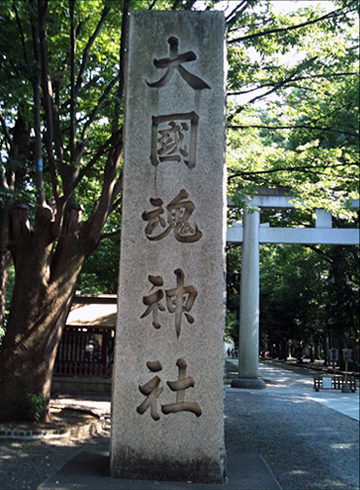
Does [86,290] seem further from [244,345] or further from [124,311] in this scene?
[124,311]

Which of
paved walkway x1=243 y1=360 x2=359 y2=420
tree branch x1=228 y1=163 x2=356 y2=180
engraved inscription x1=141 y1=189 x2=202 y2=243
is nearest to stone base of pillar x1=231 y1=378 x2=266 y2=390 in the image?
paved walkway x1=243 y1=360 x2=359 y2=420

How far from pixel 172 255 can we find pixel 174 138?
1090 mm

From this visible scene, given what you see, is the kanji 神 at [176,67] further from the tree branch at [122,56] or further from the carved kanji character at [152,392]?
the tree branch at [122,56]

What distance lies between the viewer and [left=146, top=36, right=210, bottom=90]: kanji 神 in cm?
448

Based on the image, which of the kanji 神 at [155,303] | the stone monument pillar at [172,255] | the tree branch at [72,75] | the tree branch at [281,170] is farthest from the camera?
the tree branch at [281,170]

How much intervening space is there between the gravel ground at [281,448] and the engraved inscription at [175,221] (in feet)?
10.2

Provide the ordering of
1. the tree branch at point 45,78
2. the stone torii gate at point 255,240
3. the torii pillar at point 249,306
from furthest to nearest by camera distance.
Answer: the torii pillar at point 249,306, the stone torii gate at point 255,240, the tree branch at point 45,78

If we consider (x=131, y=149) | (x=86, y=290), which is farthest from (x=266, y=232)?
(x=86, y=290)

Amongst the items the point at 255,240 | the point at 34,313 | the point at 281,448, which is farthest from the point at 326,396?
the point at 34,313

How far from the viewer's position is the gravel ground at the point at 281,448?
5699mm

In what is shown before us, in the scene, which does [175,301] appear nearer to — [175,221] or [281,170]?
[175,221]

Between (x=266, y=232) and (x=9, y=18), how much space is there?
30.9 ft

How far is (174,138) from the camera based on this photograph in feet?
14.4

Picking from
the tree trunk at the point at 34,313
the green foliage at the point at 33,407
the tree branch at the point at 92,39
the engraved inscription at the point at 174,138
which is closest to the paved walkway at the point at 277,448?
the green foliage at the point at 33,407
